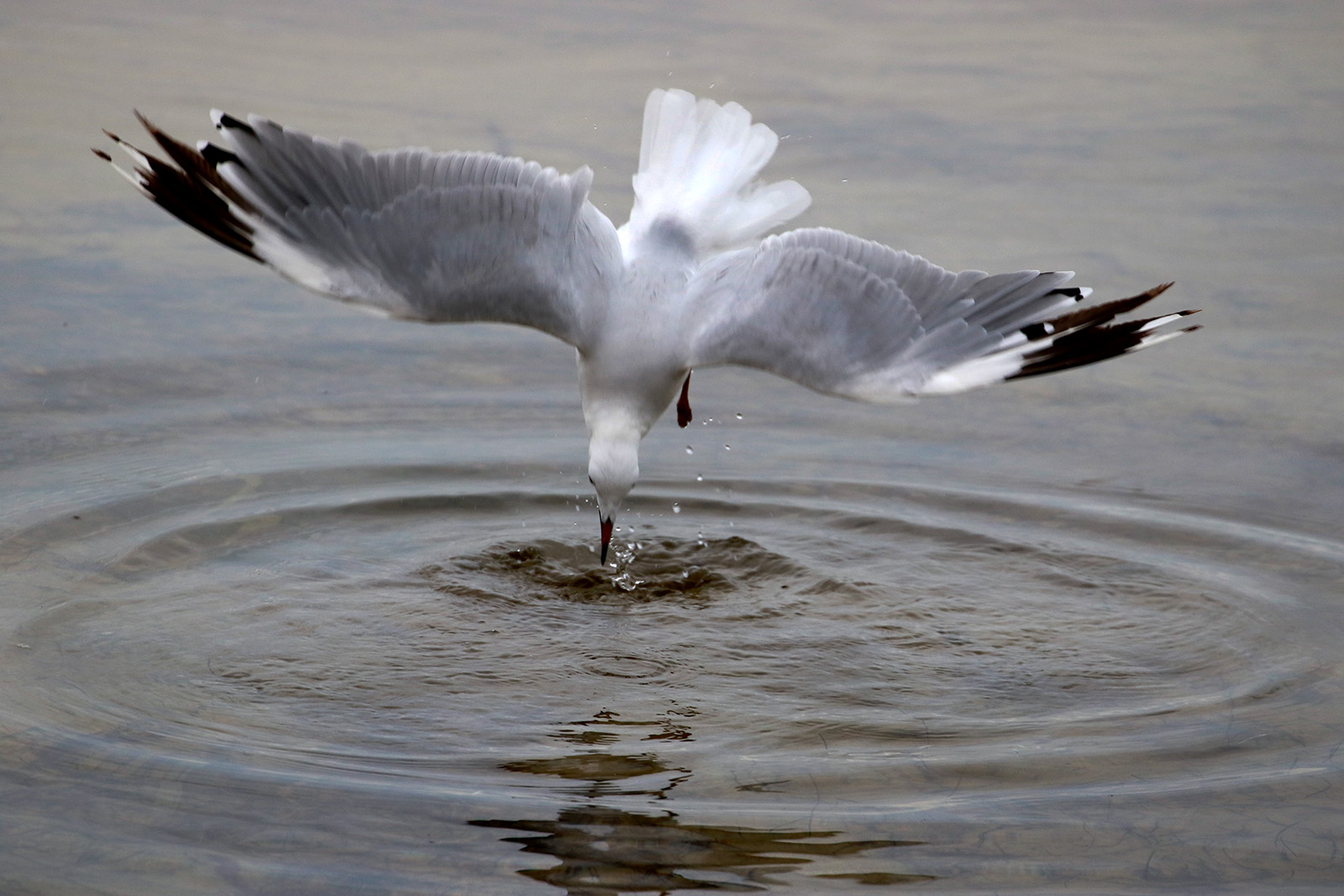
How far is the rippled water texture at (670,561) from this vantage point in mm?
3561

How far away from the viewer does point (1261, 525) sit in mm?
5430

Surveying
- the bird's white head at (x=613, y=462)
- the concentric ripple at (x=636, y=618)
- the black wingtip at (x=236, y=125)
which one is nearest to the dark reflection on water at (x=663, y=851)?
the concentric ripple at (x=636, y=618)

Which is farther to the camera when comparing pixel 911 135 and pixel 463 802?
pixel 911 135

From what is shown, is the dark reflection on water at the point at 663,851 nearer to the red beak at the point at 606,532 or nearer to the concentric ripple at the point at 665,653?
the concentric ripple at the point at 665,653

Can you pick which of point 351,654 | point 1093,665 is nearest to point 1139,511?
point 1093,665

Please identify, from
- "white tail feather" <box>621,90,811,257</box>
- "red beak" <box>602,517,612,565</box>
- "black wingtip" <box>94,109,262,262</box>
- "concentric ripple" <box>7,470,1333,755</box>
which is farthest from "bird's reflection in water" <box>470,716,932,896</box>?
"white tail feather" <box>621,90,811,257</box>

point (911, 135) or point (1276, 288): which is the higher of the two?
point (911, 135)

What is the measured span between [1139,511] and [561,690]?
7.28ft

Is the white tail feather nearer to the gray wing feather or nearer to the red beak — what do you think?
the gray wing feather

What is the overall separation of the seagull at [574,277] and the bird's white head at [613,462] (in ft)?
0.69

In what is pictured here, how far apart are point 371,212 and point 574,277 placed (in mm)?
565

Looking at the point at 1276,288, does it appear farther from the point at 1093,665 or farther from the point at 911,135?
the point at 1093,665

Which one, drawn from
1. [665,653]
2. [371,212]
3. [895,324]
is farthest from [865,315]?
[371,212]

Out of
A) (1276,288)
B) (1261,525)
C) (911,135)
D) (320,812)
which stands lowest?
(320,812)
